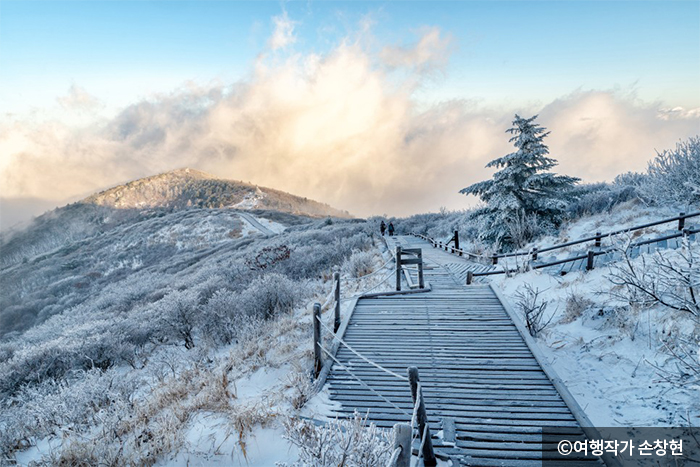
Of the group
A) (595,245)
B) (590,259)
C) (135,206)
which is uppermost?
(135,206)

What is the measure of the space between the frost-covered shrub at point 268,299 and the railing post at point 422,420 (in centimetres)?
707

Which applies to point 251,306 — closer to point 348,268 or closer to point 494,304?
point 348,268

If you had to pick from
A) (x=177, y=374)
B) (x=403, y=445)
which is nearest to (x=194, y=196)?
(x=177, y=374)

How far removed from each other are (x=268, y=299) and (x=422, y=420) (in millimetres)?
7776

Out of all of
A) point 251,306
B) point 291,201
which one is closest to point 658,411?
point 251,306

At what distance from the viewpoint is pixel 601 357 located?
18.4 ft

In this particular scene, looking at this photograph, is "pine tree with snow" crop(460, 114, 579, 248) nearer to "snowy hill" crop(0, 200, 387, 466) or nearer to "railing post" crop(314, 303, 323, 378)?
"snowy hill" crop(0, 200, 387, 466)

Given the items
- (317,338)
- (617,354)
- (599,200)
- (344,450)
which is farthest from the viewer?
(599,200)

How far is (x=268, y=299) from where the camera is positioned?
10453mm

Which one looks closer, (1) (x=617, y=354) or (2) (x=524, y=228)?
(1) (x=617, y=354)

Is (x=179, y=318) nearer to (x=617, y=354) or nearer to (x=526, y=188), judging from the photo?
(x=617, y=354)

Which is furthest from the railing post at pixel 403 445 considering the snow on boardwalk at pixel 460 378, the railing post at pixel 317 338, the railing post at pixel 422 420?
the railing post at pixel 317 338

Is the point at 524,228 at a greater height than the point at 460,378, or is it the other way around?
the point at 524,228

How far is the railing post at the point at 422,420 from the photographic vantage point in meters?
3.37
